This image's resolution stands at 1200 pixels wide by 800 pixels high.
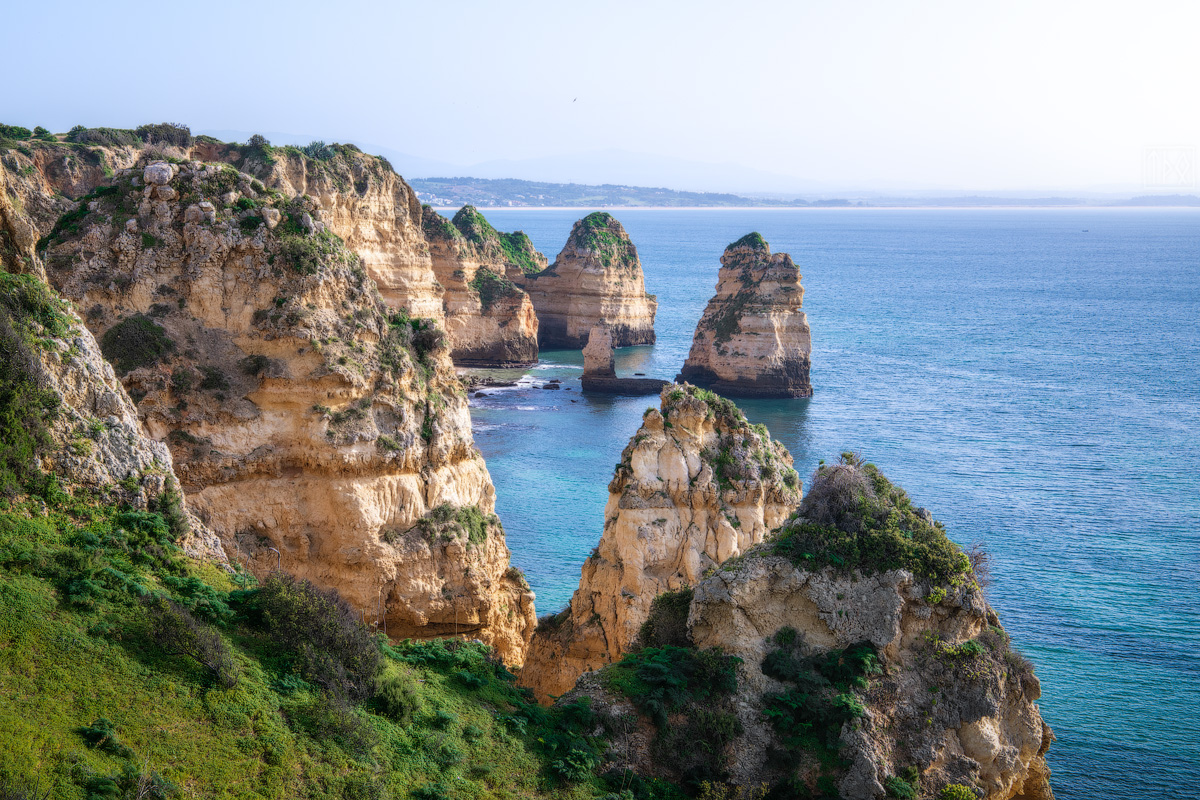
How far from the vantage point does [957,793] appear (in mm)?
16172

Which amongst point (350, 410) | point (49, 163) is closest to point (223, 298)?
point (350, 410)

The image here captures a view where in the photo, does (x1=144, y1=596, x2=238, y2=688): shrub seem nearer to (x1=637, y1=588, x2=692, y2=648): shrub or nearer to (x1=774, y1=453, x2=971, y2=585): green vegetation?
(x1=637, y1=588, x2=692, y2=648): shrub

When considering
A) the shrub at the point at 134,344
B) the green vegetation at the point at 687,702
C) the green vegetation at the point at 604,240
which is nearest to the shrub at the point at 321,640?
the green vegetation at the point at 687,702

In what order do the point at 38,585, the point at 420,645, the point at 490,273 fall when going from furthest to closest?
1. the point at 490,273
2. the point at 420,645
3. the point at 38,585

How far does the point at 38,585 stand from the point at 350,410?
1015 centimetres

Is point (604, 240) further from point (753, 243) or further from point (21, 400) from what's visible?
point (21, 400)

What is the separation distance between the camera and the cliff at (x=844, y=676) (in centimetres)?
1648

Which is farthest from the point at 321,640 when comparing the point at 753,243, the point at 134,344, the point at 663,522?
the point at 753,243

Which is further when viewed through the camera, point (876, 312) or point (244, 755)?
point (876, 312)

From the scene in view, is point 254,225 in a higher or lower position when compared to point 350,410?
higher

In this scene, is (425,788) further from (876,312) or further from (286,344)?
(876,312)

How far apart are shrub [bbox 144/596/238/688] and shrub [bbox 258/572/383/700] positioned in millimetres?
1280

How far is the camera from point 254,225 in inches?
953

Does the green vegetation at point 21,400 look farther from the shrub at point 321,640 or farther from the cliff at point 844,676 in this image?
the cliff at point 844,676
